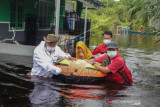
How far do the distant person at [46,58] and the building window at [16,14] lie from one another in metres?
8.25

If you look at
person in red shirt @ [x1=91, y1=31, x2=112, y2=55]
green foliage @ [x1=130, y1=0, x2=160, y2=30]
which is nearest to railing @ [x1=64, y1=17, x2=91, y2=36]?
person in red shirt @ [x1=91, y1=31, x2=112, y2=55]

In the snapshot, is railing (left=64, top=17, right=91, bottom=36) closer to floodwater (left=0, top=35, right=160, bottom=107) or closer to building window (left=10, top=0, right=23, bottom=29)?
building window (left=10, top=0, right=23, bottom=29)

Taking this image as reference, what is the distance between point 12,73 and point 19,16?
7.68 metres

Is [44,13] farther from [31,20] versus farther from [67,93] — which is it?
[67,93]

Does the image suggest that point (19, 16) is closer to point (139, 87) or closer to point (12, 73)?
point (12, 73)

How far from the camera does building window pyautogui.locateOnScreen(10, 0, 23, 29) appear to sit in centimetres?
1450

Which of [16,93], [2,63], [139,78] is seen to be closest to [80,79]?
[16,93]

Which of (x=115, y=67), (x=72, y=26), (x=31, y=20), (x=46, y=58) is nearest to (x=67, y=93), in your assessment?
(x=46, y=58)

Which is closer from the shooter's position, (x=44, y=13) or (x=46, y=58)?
(x=46, y=58)

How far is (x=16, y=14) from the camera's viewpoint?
14.9 m

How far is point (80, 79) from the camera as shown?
22.7 feet

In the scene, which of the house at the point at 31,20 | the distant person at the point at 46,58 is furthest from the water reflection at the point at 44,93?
the house at the point at 31,20

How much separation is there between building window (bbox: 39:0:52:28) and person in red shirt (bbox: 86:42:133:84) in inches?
452

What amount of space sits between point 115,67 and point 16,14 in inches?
385
